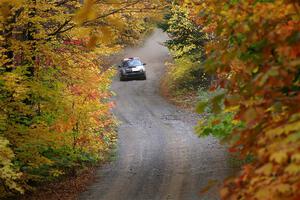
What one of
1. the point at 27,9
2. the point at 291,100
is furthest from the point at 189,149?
the point at 291,100

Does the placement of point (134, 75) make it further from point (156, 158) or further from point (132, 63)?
point (156, 158)

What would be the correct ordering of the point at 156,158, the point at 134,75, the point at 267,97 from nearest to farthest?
the point at 267,97 → the point at 156,158 → the point at 134,75

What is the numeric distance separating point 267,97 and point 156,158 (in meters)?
16.5

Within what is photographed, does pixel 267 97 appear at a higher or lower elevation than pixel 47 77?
higher

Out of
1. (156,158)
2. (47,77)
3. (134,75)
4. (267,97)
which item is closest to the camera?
(267,97)

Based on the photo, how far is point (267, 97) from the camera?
15.5 feet

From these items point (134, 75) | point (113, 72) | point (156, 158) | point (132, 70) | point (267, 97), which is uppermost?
point (267, 97)

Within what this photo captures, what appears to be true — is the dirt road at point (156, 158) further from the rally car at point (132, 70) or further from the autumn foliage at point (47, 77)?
the rally car at point (132, 70)

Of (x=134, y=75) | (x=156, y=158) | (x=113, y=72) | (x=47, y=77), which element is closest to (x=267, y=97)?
(x=47, y=77)

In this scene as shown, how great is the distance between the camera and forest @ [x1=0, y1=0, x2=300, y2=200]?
4.36 meters

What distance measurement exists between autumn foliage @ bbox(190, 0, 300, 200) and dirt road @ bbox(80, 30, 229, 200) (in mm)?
9972

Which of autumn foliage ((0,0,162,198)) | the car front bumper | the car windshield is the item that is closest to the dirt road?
autumn foliage ((0,0,162,198))

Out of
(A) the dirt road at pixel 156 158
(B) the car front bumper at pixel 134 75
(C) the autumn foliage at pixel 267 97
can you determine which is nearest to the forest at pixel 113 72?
(C) the autumn foliage at pixel 267 97

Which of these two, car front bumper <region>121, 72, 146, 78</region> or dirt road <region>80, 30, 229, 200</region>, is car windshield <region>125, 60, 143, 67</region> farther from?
dirt road <region>80, 30, 229, 200</region>
